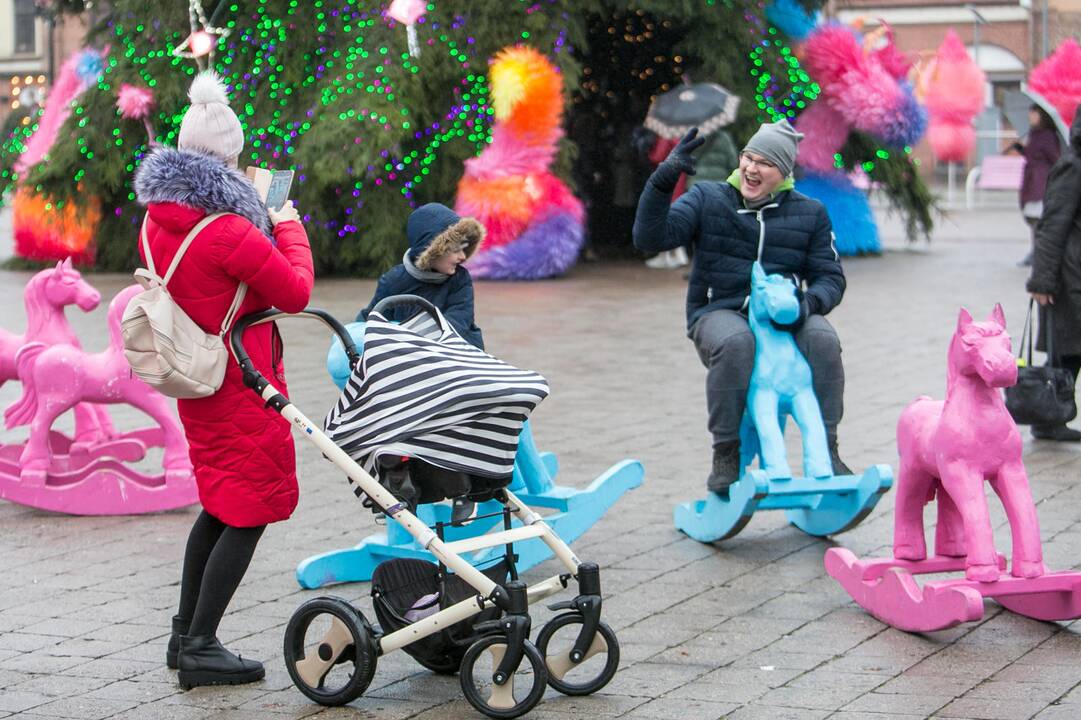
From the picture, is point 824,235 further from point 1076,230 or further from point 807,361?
point 1076,230

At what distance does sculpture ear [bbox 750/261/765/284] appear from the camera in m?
6.19

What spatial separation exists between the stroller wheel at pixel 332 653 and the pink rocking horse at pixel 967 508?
67.8 inches

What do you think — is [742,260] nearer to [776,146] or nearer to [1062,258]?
[776,146]

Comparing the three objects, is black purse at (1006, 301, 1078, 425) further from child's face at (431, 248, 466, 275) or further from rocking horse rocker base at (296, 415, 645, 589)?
child's face at (431, 248, 466, 275)

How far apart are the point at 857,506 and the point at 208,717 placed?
8.72 ft

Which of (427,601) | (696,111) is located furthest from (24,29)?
(427,601)

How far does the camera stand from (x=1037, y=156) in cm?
1603

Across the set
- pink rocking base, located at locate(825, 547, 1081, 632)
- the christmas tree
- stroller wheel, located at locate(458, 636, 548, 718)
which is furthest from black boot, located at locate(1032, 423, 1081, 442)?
the christmas tree

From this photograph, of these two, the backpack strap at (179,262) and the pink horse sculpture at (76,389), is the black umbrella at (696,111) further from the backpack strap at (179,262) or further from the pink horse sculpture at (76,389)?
the backpack strap at (179,262)

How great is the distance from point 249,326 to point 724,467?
223 centimetres

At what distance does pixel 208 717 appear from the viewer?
4.43 meters

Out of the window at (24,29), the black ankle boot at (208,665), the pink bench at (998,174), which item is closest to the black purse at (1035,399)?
the black ankle boot at (208,665)

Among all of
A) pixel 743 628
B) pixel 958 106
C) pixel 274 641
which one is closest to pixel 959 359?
pixel 743 628

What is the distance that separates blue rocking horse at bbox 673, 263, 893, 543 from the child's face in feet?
4.04
